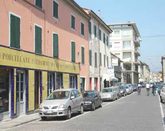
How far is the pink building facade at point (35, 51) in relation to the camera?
69.6ft

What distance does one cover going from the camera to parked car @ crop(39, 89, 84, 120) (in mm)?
20172

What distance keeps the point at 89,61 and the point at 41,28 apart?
674 inches

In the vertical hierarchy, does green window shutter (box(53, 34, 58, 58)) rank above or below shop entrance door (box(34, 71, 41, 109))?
above

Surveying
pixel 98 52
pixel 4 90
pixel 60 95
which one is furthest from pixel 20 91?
pixel 98 52

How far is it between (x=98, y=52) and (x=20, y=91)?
88.4 feet

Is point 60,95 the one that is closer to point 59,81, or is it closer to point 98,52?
point 59,81

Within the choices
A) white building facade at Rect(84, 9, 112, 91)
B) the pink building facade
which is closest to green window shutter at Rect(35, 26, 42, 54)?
the pink building facade

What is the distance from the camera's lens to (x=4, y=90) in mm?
21062

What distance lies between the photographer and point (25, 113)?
23.5m

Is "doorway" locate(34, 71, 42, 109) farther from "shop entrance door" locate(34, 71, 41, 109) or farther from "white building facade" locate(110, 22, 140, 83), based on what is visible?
"white building facade" locate(110, 22, 140, 83)

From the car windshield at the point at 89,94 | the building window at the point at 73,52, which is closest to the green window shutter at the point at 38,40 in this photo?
the car windshield at the point at 89,94

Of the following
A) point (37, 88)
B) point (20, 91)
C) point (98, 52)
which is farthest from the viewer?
point (98, 52)

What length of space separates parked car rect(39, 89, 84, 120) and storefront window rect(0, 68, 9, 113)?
196 centimetres

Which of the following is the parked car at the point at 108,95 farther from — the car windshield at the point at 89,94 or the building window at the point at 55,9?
the building window at the point at 55,9
